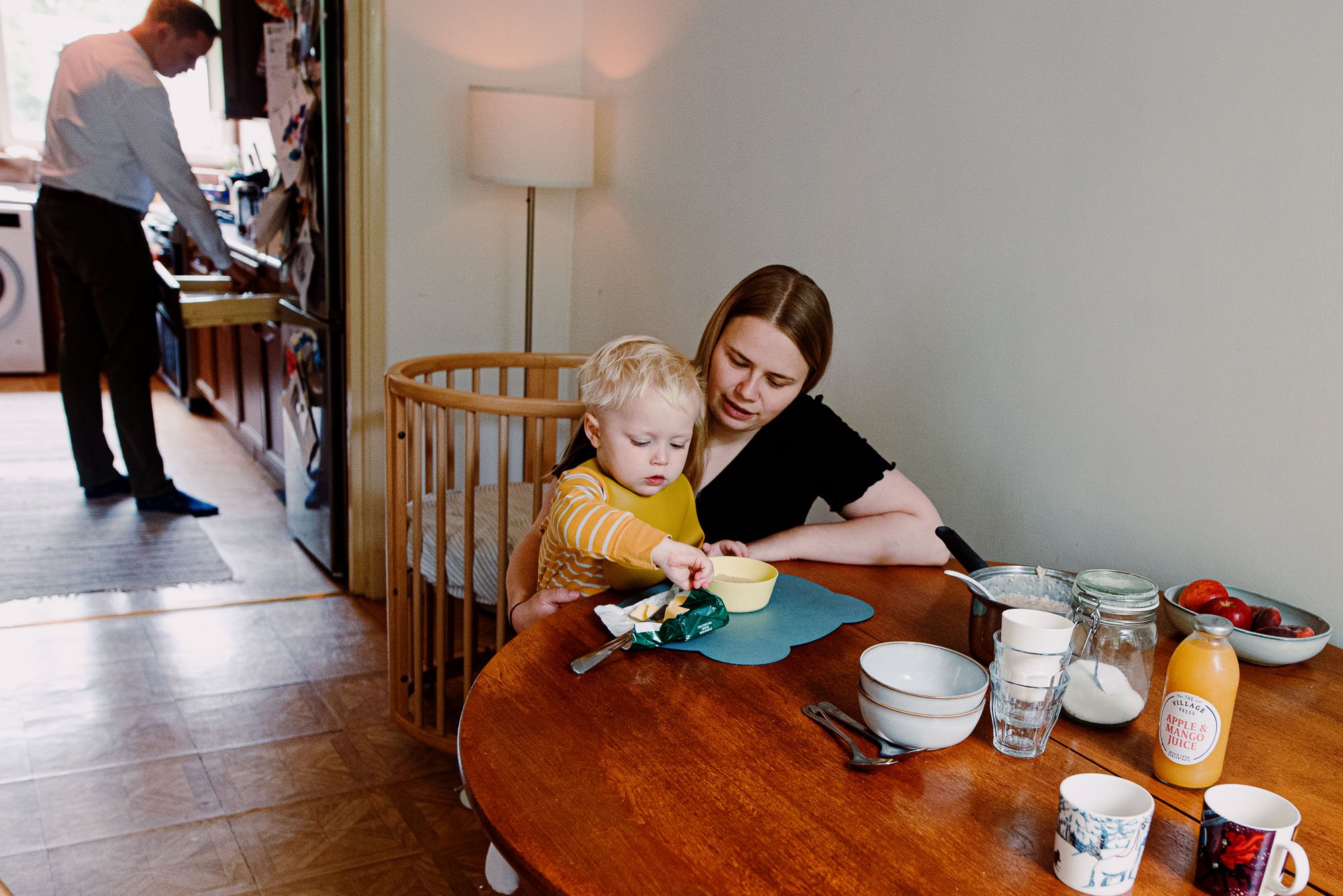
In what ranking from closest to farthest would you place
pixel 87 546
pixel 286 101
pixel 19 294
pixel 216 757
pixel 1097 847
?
pixel 1097 847, pixel 216 757, pixel 286 101, pixel 87 546, pixel 19 294

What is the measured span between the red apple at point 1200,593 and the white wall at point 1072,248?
0.62ft

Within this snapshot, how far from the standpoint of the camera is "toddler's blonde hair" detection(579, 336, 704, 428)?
4.64ft

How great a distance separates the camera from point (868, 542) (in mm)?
1579

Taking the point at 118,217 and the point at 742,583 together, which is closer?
the point at 742,583

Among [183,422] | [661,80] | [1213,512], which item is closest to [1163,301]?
[1213,512]

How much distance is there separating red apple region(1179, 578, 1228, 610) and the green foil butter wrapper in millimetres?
592

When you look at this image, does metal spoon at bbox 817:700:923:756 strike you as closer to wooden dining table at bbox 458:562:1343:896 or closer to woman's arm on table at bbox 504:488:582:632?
wooden dining table at bbox 458:562:1343:896

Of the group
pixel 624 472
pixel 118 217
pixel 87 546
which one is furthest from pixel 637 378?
pixel 118 217

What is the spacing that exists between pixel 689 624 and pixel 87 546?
2.88m

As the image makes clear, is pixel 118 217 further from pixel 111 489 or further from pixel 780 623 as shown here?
pixel 780 623

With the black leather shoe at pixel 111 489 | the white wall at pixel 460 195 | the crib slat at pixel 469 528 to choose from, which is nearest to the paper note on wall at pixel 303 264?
the white wall at pixel 460 195

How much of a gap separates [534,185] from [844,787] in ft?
7.17

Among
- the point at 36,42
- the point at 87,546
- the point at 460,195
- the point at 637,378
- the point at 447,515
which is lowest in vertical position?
the point at 87,546

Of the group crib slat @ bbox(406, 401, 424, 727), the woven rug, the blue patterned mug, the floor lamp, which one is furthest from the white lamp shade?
the blue patterned mug
